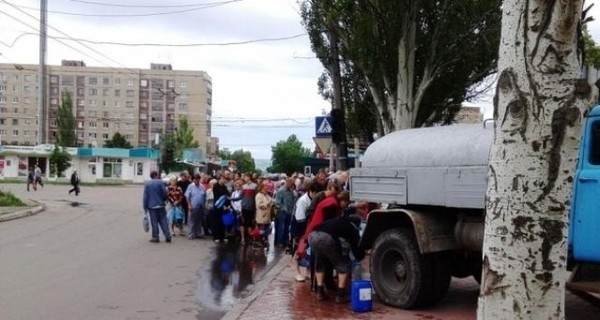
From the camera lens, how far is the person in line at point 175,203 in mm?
17609

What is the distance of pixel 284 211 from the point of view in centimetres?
1545

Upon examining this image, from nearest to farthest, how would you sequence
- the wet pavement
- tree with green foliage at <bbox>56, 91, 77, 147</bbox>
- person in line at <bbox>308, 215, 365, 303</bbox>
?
person in line at <bbox>308, 215, 365, 303</bbox>, the wet pavement, tree with green foliage at <bbox>56, 91, 77, 147</bbox>

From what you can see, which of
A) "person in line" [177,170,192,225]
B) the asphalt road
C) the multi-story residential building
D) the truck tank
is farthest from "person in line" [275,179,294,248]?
the multi-story residential building

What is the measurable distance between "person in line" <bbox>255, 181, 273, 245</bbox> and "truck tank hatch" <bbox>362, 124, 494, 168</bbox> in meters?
6.16

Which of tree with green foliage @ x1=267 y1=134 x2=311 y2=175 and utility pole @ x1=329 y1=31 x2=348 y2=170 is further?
tree with green foliage @ x1=267 y1=134 x2=311 y2=175

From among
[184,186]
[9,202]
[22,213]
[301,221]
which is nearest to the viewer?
[301,221]

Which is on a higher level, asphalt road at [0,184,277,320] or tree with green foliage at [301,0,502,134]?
tree with green foliage at [301,0,502,134]

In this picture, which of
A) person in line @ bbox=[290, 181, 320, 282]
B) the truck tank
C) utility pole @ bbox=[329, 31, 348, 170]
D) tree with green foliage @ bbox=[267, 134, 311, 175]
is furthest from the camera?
tree with green foliage @ bbox=[267, 134, 311, 175]

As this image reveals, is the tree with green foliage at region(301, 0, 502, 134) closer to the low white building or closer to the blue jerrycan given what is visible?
the blue jerrycan

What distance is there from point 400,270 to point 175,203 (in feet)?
32.6

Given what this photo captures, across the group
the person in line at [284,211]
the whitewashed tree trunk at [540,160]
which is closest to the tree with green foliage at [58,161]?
the person in line at [284,211]

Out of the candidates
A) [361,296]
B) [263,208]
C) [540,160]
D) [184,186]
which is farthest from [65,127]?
[540,160]

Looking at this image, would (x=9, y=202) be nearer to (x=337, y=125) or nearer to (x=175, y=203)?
(x=175, y=203)

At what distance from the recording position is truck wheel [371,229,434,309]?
838 cm
